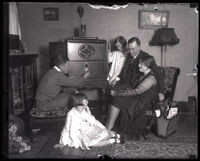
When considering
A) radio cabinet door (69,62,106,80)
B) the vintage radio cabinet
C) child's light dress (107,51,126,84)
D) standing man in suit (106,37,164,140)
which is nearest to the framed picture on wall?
child's light dress (107,51,126,84)

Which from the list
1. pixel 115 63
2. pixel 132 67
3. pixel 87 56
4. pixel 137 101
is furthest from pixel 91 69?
pixel 137 101

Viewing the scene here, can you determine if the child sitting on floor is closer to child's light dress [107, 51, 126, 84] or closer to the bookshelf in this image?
the bookshelf

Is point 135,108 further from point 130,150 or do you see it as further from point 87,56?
point 87,56

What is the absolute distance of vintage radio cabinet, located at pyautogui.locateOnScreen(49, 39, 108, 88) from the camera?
171 inches

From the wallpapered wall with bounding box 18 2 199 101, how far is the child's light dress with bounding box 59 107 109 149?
2178mm

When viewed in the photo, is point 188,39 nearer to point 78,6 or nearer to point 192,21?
point 192,21

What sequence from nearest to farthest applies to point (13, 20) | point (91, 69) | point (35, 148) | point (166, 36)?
point (35, 148), point (91, 69), point (166, 36), point (13, 20)

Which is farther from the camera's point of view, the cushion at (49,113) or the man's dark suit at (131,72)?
the man's dark suit at (131,72)

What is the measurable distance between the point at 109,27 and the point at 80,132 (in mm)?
2466

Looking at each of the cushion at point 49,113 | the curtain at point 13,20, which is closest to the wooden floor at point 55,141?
the cushion at point 49,113

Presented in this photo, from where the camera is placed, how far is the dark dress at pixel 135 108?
3.70 m

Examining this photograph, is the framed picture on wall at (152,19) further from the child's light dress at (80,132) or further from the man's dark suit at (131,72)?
the child's light dress at (80,132)

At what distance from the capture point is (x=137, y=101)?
3719 mm

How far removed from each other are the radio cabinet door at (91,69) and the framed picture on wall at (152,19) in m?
1.28
